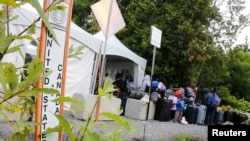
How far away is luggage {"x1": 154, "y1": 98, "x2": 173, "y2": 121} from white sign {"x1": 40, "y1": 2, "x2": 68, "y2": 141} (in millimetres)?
8857

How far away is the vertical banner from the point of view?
870 mm

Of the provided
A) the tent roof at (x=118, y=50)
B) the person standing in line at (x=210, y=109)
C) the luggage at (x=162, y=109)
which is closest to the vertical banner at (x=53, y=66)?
the luggage at (x=162, y=109)

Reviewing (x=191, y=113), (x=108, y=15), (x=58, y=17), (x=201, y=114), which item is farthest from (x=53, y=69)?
(x=201, y=114)

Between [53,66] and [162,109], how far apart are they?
8.99 metres

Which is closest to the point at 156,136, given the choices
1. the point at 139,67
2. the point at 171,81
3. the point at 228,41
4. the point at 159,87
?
the point at 159,87

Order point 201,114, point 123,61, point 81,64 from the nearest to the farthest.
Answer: point 81,64
point 201,114
point 123,61

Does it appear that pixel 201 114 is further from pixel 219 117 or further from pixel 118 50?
pixel 118 50

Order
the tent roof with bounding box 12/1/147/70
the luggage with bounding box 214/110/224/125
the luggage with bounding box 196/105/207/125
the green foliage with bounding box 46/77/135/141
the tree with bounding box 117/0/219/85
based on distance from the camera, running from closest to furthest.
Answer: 1. the green foliage with bounding box 46/77/135/141
2. the tent roof with bounding box 12/1/147/70
3. the luggage with bounding box 196/105/207/125
4. the luggage with bounding box 214/110/224/125
5. the tree with bounding box 117/0/219/85

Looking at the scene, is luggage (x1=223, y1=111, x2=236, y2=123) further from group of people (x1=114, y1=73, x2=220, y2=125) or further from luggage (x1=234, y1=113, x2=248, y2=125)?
group of people (x1=114, y1=73, x2=220, y2=125)

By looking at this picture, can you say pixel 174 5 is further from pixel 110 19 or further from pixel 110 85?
pixel 110 85

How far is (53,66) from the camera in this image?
98 cm

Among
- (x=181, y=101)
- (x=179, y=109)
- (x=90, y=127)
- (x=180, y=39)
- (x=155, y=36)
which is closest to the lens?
(x=90, y=127)

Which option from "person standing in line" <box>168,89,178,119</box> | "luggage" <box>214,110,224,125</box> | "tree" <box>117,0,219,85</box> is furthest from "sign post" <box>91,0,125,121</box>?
"tree" <box>117,0,219,85</box>

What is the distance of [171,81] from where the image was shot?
15.3 metres
